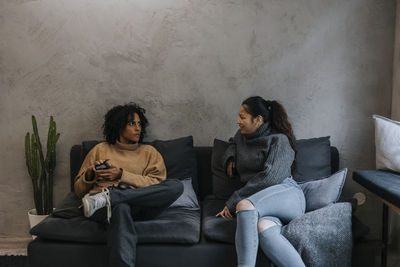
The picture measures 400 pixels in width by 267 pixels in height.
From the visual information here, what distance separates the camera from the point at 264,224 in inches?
86.5

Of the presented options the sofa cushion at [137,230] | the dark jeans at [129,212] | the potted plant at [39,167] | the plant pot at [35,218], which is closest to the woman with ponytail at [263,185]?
the sofa cushion at [137,230]

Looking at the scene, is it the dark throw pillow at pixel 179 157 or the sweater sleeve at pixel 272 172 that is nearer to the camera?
the sweater sleeve at pixel 272 172

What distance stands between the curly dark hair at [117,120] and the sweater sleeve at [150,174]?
0.23 meters

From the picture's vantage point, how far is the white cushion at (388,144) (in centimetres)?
245

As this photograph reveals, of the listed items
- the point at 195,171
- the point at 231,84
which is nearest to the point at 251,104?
the point at 231,84

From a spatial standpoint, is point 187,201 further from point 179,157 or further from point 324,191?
point 324,191

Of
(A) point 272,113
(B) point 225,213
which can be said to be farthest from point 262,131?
(B) point 225,213

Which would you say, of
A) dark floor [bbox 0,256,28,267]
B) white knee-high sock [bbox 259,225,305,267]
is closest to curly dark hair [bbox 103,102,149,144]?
dark floor [bbox 0,256,28,267]

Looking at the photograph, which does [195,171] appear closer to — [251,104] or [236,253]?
[251,104]

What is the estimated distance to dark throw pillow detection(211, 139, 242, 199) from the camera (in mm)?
2781

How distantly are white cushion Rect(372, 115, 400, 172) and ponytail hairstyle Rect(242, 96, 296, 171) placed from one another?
52cm

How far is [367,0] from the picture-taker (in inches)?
117

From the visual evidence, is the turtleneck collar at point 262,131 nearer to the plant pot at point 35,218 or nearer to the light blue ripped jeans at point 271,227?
the light blue ripped jeans at point 271,227

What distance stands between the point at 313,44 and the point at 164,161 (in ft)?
4.52
